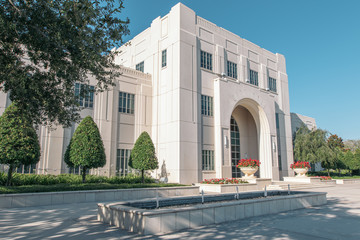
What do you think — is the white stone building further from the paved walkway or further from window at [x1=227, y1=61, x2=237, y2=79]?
the paved walkway

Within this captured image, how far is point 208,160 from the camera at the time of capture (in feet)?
76.6

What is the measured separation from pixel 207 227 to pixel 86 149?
9.89m

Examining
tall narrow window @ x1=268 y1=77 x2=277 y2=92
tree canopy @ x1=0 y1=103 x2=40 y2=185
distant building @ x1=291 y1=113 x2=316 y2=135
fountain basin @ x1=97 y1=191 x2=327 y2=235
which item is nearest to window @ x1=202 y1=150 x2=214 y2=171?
fountain basin @ x1=97 y1=191 x2=327 y2=235

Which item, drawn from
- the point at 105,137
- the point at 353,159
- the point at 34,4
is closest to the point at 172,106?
the point at 105,137

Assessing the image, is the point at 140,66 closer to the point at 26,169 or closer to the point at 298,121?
the point at 26,169

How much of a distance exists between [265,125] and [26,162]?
2256 centimetres

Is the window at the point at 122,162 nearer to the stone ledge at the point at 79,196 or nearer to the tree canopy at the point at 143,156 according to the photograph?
the tree canopy at the point at 143,156

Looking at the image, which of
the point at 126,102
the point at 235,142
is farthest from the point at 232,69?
the point at 126,102

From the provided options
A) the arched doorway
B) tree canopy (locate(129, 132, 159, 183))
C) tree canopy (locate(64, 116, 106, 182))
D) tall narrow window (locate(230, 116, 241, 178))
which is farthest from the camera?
the arched doorway

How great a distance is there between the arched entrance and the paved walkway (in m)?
18.0

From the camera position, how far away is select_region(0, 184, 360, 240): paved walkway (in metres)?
6.89

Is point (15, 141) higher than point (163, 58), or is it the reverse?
point (163, 58)

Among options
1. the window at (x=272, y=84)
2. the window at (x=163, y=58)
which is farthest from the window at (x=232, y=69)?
the window at (x=163, y=58)

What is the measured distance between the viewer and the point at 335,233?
7.30m
